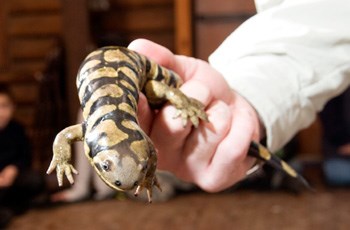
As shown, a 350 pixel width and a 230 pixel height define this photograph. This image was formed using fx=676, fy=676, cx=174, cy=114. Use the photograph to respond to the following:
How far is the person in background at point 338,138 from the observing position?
13.1 feet

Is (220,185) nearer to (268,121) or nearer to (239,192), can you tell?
(268,121)

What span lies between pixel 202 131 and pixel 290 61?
29 cm

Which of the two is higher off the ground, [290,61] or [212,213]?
[290,61]

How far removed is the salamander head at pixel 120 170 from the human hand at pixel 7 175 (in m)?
2.86

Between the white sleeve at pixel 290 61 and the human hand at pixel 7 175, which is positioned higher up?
the white sleeve at pixel 290 61

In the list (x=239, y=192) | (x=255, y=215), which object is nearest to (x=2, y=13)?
(x=239, y=192)

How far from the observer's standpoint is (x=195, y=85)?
1157 mm

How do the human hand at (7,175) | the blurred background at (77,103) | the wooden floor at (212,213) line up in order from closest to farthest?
1. the wooden floor at (212,213)
2. the blurred background at (77,103)
3. the human hand at (7,175)

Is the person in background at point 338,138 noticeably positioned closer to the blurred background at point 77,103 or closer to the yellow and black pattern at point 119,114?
the blurred background at point 77,103

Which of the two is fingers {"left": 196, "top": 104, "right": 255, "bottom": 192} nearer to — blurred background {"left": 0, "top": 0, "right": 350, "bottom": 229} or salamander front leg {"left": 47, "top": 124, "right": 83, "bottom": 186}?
salamander front leg {"left": 47, "top": 124, "right": 83, "bottom": 186}

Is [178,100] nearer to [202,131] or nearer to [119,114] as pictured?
[202,131]

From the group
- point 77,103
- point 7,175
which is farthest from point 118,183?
point 77,103

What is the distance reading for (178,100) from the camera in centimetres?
110

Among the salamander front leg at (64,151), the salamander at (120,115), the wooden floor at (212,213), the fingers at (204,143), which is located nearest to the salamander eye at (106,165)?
the salamander at (120,115)
